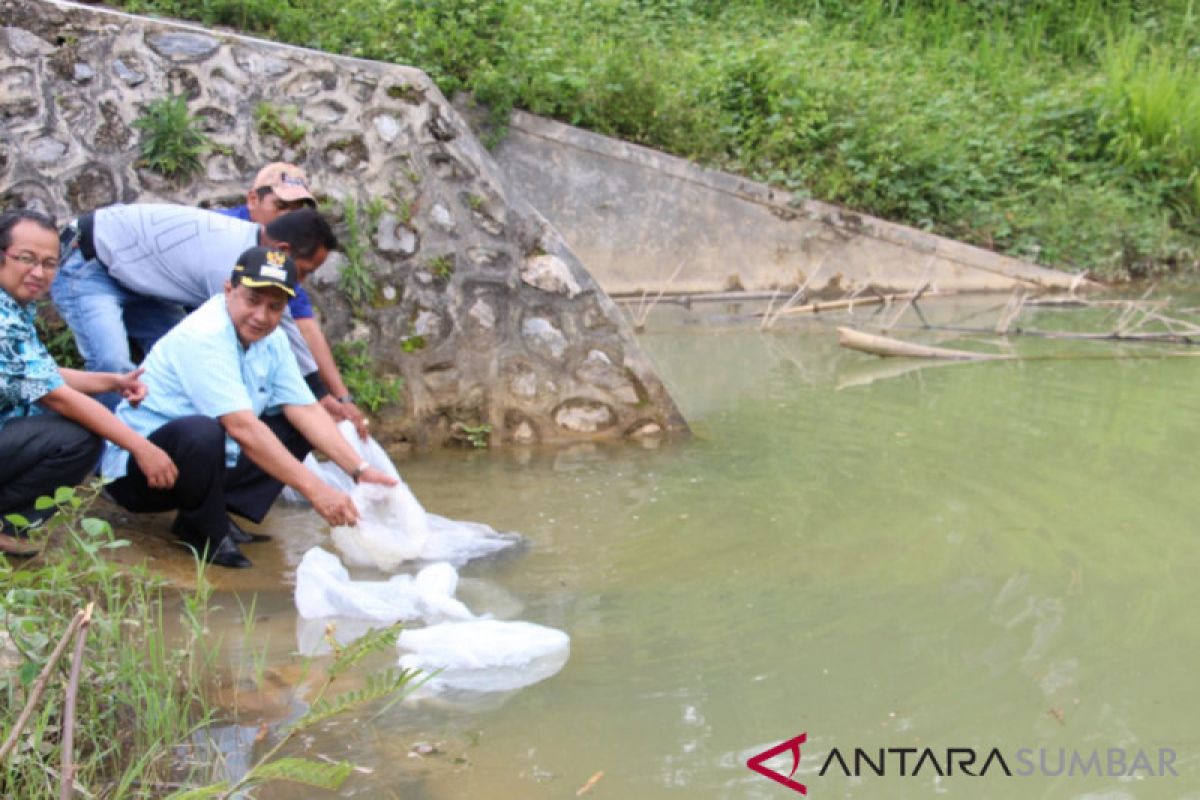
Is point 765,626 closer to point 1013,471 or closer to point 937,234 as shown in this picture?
point 1013,471

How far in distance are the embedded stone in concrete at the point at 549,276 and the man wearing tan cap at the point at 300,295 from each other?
1245 mm

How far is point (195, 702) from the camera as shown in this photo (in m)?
3.33

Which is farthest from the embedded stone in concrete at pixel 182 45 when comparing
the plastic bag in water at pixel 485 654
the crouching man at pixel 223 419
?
the plastic bag in water at pixel 485 654

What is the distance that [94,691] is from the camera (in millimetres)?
2895

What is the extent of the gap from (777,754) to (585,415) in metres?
3.26

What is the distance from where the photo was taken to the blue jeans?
4.91 meters

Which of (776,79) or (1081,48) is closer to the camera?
(776,79)

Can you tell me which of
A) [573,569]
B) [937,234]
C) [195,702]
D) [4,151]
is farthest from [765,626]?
[937,234]

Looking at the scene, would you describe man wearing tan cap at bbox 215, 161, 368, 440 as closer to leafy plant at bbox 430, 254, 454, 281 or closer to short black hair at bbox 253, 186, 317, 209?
short black hair at bbox 253, 186, 317, 209

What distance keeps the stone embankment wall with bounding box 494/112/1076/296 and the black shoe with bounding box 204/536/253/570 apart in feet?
20.0

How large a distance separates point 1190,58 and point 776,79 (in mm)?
5339

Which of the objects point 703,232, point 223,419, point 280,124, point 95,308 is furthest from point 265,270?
point 703,232

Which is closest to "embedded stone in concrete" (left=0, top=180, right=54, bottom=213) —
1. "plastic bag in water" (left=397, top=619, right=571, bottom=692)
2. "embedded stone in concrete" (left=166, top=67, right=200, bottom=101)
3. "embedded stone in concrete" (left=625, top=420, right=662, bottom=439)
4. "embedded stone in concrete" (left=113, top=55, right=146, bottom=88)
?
"embedded stone in concrete" (left=113, top=55, right=146, bottom=88)

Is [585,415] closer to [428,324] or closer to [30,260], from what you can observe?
[428,324]
